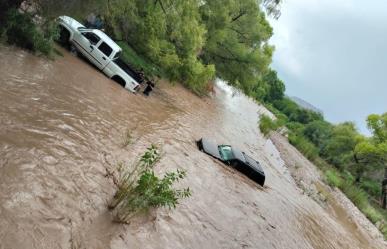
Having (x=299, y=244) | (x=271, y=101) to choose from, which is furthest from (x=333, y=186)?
(x=271, y=101)

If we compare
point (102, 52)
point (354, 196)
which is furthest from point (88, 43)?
point (354, 196)

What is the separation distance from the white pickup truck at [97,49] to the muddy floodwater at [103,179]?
693 mm

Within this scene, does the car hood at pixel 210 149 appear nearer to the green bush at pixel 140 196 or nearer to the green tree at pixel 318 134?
the green bush at pixel 140 196

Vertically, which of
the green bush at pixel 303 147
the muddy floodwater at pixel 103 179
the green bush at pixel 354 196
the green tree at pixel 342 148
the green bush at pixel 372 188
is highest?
the green tree at pixel 342 148

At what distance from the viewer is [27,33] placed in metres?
14.8

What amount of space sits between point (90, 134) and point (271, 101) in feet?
342

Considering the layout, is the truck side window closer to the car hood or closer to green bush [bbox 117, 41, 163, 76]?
green bush [bbox 117, 41, 163, 76]

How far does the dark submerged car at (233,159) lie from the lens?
1555 cm

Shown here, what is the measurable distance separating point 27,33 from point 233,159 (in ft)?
31.0

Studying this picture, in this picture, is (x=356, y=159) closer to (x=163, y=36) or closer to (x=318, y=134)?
(x=318, y=134)

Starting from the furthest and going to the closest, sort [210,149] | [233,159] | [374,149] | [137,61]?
1. [374,149]
2. [137,61]
3. [210,149]
4. [233,159]

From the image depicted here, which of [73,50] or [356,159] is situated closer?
[73,50]

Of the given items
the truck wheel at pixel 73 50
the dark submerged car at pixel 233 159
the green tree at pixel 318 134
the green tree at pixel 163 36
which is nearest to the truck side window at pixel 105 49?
the truck wheel at pixel 73 50

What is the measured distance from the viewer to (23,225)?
18.3 ft
